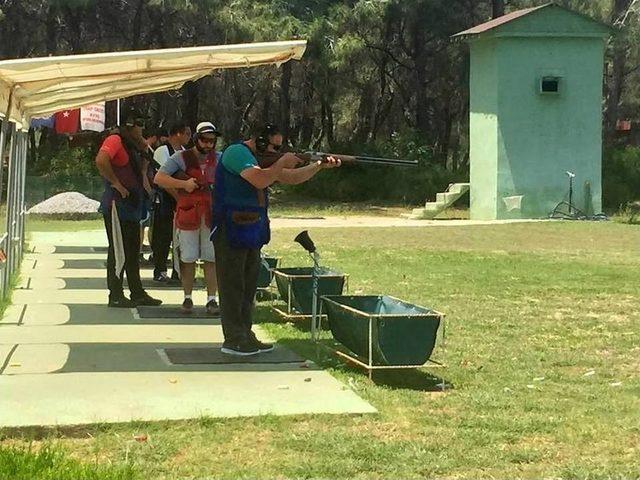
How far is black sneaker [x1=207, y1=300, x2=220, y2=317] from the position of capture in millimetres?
10688

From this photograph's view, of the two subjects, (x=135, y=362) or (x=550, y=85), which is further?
(x=550, y=85)

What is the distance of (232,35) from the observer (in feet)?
113

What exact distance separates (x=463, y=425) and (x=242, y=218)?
2.66 metres

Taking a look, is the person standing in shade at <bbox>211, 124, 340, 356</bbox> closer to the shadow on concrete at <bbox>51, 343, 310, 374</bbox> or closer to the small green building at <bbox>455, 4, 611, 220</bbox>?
the shadow on concrete at <bbox>51, 343, 310, 374</bbox>

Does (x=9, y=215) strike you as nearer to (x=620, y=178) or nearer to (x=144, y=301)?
(x=144, y=301)

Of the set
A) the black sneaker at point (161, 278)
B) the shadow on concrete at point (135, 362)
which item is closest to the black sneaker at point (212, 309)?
the shadow on concrete at point (135, 362)

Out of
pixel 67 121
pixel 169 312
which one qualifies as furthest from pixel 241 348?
pixel 67 121

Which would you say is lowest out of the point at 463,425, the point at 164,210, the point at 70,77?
the point at 463,425

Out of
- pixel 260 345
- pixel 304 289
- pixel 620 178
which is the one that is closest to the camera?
pixel 260 345

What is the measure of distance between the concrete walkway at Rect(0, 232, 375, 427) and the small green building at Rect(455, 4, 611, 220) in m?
19.4

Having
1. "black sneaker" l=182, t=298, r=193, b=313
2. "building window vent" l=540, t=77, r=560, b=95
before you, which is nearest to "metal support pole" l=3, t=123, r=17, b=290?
"black sneaker" l=182, t=298, r=193, b=313

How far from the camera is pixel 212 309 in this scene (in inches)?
422

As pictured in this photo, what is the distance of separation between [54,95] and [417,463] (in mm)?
7026

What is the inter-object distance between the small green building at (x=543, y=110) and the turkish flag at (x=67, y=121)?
1205 centimetres
